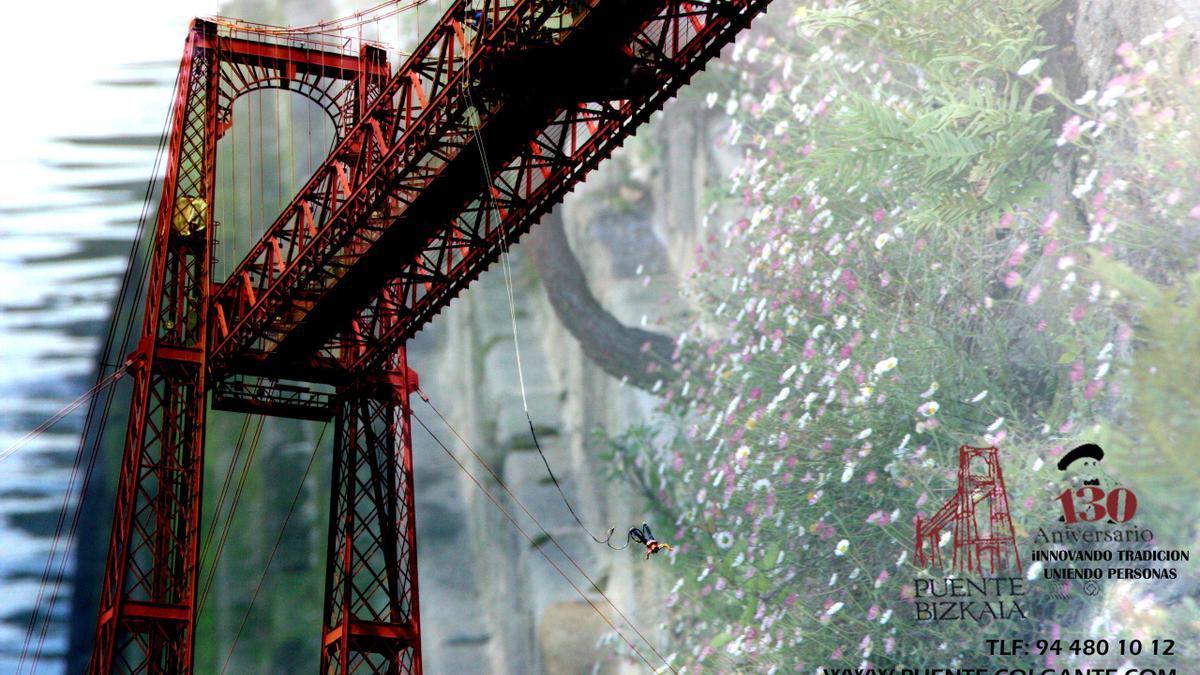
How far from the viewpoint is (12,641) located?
25062 mm

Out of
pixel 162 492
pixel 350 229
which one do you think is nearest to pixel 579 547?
pixel 162 492

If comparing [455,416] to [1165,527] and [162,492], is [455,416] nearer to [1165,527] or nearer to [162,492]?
[162,492]

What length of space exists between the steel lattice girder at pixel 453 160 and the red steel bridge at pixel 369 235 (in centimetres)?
3

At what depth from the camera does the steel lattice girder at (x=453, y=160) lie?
14.2m

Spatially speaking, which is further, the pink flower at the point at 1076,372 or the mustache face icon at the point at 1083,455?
the pink flower at the point at 1076,372

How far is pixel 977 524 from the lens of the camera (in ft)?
58.0

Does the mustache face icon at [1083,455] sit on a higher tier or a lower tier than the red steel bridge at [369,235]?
lower

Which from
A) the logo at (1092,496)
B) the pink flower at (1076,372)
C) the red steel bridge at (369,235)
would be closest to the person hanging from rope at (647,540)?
the red steel bridge at (369,235)

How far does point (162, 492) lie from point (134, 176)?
34.8ft

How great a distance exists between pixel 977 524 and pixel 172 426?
10226 millimetres

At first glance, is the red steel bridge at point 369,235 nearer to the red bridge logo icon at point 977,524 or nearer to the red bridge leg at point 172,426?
the red bridge leg at point 172,426

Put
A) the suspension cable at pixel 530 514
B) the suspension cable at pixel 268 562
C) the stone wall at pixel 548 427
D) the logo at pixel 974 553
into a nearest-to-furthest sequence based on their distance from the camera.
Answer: the logo at pixel 974 553, the suspension cable at pixel 530 514, the stone wall at pixel 548 427, the suspension cable at pixel 268 562

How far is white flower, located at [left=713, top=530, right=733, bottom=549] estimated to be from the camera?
816 inches

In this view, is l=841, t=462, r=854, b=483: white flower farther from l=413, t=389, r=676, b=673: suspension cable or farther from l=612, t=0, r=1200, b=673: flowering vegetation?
l=413, t=389, r=676, b=673: suspension cable
